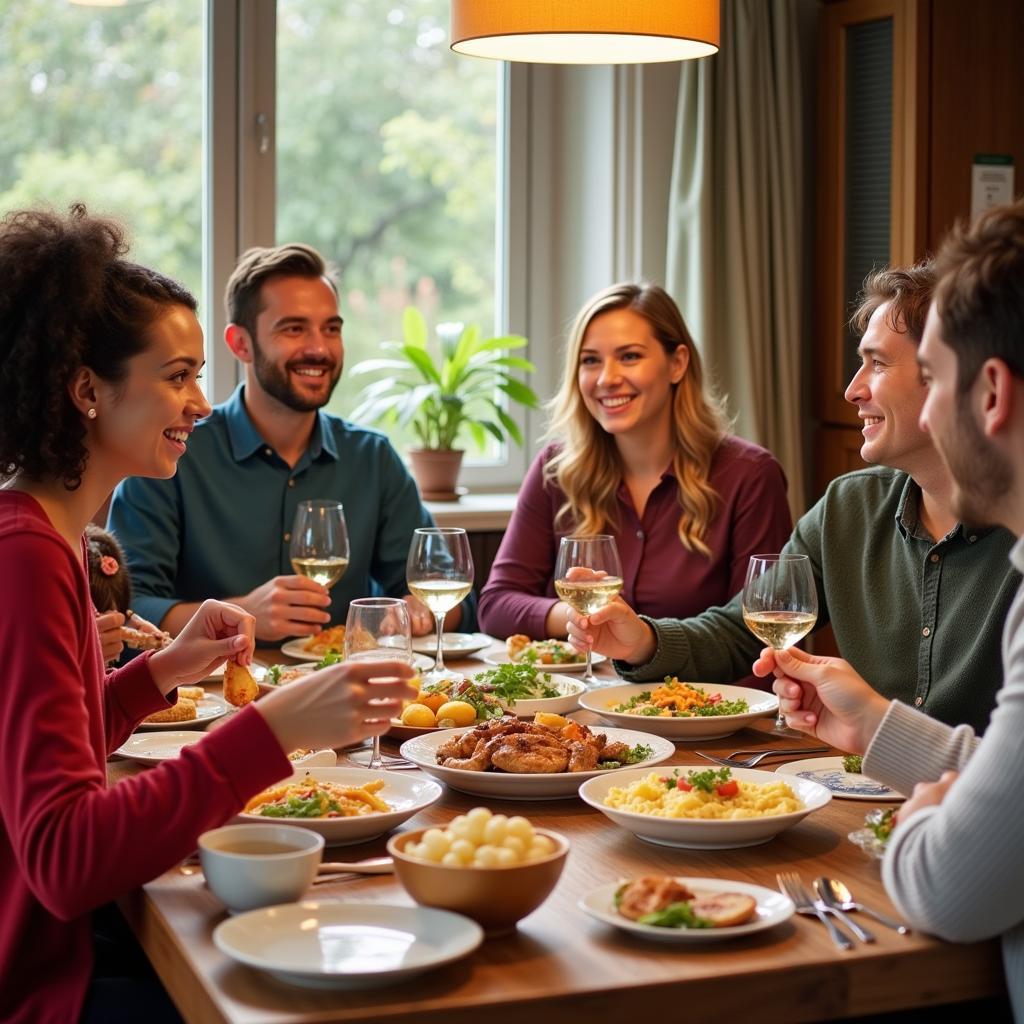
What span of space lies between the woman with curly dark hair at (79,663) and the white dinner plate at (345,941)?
149 millimetres

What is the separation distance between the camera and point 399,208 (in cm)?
463

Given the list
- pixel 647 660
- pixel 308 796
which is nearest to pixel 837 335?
pixel 647 660

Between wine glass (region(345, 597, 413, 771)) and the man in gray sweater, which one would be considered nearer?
the man in gray sweater

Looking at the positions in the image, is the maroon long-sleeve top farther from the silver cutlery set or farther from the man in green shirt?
the silver cutlery set

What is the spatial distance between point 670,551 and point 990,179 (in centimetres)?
162

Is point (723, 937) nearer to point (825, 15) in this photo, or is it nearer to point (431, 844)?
point (431, 844)

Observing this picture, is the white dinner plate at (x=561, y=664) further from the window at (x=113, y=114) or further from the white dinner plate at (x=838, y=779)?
the window at (x=113, y=114)

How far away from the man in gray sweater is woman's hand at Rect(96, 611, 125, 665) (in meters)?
1.19

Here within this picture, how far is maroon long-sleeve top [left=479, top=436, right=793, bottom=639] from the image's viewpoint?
3154mm

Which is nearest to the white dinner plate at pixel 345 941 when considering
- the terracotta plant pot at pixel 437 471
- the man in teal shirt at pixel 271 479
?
the man in teal shirt at pixel 271 479

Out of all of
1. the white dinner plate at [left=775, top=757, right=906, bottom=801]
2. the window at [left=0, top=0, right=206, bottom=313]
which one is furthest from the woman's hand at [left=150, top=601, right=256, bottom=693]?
the window at [left=0, top=0, right=206, bottom=313]

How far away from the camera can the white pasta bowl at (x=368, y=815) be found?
1626 mm

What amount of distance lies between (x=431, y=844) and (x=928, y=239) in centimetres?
306

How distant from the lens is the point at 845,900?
1458 mm
